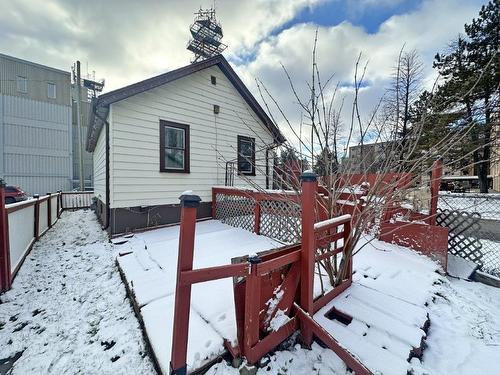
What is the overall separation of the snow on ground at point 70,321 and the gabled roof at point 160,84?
313cm

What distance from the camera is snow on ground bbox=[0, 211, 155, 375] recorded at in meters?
1.94

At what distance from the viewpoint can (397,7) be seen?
4.66 m

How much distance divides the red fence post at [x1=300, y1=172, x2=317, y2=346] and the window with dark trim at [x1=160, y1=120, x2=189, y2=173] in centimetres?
523

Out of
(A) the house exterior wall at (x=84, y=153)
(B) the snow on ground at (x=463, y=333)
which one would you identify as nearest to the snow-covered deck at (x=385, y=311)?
(B) the snow on ground at (x=463, y=333)

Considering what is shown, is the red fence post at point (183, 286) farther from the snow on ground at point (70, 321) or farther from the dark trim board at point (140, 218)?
the dark trim board at point (140, 218)

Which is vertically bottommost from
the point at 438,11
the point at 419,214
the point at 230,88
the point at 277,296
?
the point at 277,296

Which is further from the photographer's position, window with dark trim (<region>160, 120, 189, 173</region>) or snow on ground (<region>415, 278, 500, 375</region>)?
window with dark trim (<region>160, 120, 189, 173</region>)

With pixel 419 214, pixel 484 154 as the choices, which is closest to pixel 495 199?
pixel 419 214

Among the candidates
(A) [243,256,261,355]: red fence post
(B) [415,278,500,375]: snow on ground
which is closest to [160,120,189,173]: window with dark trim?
(A) [243,256,261,355]: red fence post

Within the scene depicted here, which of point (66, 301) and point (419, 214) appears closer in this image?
point (66, 301)

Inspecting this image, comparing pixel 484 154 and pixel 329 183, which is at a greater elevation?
pixel 484 154

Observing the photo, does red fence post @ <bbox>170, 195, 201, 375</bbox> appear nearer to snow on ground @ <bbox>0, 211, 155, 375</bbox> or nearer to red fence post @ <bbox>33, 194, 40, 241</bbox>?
snow on ground @ <bbox>0, 211, 155, 375</bbox>

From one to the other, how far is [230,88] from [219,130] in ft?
5.84

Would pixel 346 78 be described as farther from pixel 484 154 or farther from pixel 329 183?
pixel 484 154
